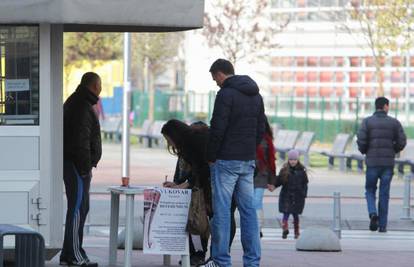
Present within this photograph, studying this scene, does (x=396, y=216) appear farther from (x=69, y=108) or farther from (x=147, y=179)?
(x=69, y=108)

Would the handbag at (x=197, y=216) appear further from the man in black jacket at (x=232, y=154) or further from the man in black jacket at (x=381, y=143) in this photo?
the man in black jacket at (x=381, y=143)

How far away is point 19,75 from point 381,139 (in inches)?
330

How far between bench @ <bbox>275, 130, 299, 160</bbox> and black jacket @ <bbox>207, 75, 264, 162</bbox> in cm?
2493

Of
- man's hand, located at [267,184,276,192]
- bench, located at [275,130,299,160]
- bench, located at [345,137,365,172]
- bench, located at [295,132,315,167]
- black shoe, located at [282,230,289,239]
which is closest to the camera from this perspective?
man's hand, located at [267,184,276,192]

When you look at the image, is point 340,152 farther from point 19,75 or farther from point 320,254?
point 19,75

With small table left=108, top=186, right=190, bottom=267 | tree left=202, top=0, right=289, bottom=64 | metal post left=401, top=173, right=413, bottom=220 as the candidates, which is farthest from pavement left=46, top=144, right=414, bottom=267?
tree left=202, top=0, right=289, bottom=64

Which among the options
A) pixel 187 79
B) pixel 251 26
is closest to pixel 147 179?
pixel 251 26

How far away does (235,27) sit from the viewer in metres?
46.8

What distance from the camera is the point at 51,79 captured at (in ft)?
36.9

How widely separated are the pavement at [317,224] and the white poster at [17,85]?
1.97 metres

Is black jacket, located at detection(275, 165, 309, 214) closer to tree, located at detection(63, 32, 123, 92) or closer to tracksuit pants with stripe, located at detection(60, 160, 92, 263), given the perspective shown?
tracksuit pants with stripe, located at detection(60, 160, 92, 263)

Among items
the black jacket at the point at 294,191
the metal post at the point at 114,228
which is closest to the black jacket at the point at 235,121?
the metal post at the point at 114,228

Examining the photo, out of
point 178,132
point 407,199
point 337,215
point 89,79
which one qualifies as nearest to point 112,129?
point 407,199

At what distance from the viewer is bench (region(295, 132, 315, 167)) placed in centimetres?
3538
